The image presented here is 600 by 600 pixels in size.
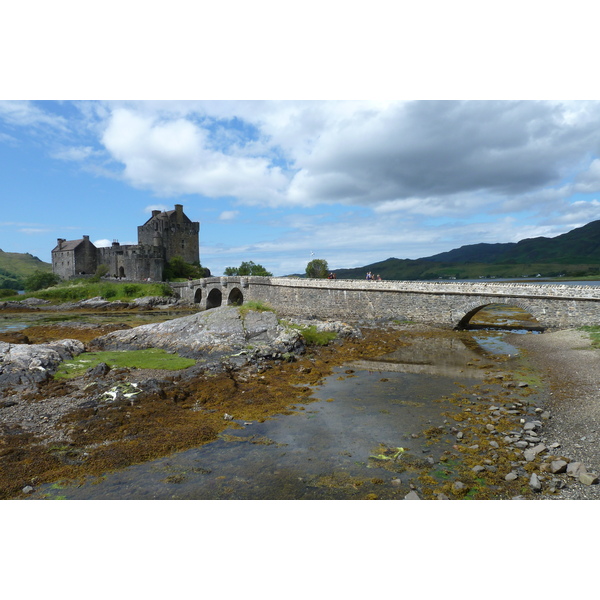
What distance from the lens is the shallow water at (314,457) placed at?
809 centimetres

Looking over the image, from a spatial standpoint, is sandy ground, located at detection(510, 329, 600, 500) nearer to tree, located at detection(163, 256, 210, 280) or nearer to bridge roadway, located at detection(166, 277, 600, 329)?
bridge roadway, located at detection(166, 277, 600, 329)

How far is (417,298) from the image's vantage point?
31984mm

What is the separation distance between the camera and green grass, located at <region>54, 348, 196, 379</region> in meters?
18.2

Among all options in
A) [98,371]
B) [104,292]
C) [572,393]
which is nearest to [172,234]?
[104,292]

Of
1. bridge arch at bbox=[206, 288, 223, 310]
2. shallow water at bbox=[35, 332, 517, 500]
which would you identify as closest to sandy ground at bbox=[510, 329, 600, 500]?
shallow water at bbox=[35, 332, 517, 500]

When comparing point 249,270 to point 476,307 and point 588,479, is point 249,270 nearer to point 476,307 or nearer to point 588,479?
point 476,307

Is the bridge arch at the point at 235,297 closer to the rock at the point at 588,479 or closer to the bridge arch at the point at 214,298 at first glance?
the bridge arch at the point at 214,298

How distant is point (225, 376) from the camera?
17344 millimetres

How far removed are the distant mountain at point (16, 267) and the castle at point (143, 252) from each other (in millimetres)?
48992

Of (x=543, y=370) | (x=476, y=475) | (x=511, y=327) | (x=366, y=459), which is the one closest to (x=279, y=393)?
(x=366, y=459)

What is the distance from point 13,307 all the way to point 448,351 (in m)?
64.3

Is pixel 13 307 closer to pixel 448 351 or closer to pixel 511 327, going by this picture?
pixel 448 351

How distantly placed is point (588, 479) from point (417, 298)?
83.0ft

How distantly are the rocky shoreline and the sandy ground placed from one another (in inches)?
1.3
